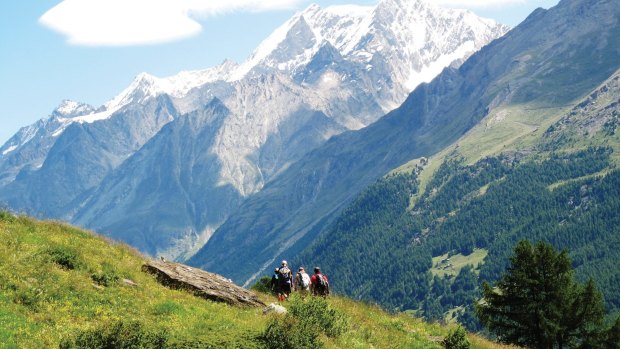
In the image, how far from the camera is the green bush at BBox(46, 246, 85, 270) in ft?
93.1

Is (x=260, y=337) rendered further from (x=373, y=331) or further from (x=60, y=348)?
(x=373, y=331)

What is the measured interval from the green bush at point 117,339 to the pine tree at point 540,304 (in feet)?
117

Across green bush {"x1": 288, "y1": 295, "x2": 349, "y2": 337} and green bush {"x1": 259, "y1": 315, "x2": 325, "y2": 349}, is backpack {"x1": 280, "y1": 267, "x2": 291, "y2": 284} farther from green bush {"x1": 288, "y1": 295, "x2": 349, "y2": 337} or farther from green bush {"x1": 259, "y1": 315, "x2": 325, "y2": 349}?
green bush {"x1": 259, "y1": 315, "x2": 325, "y2": 349}

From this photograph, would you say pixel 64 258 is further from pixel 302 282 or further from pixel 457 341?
pixel 457 341

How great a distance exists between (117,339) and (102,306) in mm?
7185

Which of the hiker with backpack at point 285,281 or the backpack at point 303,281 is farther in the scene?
the backpack at point 303,281

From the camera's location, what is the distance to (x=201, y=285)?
31.9 metres

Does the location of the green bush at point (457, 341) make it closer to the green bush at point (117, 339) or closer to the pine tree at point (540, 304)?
the green bush at point (117, 339)

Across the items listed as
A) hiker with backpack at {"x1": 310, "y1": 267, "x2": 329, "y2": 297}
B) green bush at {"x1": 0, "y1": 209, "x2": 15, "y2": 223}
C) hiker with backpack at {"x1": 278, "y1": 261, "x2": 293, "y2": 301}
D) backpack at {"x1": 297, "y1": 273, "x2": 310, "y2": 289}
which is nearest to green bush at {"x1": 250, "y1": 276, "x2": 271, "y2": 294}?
hiker with backpack at {"x1": 278, "y1": 261, "x2": 293, "y2": 301}

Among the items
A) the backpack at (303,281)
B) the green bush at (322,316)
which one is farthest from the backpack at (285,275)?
the green bush at (322,316)

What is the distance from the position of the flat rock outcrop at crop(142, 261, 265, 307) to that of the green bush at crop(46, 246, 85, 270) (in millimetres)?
4131

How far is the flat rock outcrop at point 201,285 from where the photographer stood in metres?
31.1

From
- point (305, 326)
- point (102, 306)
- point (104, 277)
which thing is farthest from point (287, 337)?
point (104, 277)

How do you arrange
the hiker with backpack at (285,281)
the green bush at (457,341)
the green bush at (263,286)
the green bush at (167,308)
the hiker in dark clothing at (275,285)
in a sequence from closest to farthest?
the green bush at (167,308) < the green bush at (457,341) < the hiker with backpack at (285,281) < the hiker in dark clothing at (275,285) < the green bush at (263,286)
